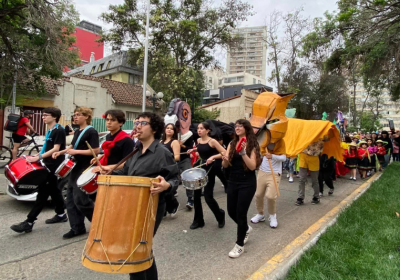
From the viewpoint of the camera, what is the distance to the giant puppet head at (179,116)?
6.20 metres

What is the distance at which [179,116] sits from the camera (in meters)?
6.37

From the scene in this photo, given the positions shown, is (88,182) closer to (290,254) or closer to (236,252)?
(236,252)

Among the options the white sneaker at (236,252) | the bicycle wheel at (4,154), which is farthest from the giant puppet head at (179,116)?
the bicycle wheel at (4,154)

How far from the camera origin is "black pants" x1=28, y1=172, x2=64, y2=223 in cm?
420

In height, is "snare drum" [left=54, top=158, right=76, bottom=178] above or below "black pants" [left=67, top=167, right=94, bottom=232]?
above

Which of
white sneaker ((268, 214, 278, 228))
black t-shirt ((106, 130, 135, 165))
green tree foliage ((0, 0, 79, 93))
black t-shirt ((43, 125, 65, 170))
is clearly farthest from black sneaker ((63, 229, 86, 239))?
green tree foliage ((0, 0, 79, 93))

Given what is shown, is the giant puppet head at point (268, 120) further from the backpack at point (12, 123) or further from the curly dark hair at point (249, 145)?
the backpack at point (12, 123)

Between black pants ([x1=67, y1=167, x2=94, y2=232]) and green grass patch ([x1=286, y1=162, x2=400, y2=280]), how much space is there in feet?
8.35

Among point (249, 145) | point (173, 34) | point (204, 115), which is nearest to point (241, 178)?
point (249, 145)

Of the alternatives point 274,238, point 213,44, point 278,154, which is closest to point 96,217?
point 274,238

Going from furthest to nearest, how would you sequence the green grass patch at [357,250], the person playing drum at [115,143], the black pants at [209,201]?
the black pants at [209,201]
the person playing drum at [115,143]
the green grass patch at [357,250]

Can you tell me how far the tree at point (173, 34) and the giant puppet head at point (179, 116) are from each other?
1293cm

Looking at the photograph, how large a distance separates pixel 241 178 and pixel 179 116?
3.01 m

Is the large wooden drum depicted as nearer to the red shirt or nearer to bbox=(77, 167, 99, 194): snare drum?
bbox=(77, 167, 99, 194): snare drum
